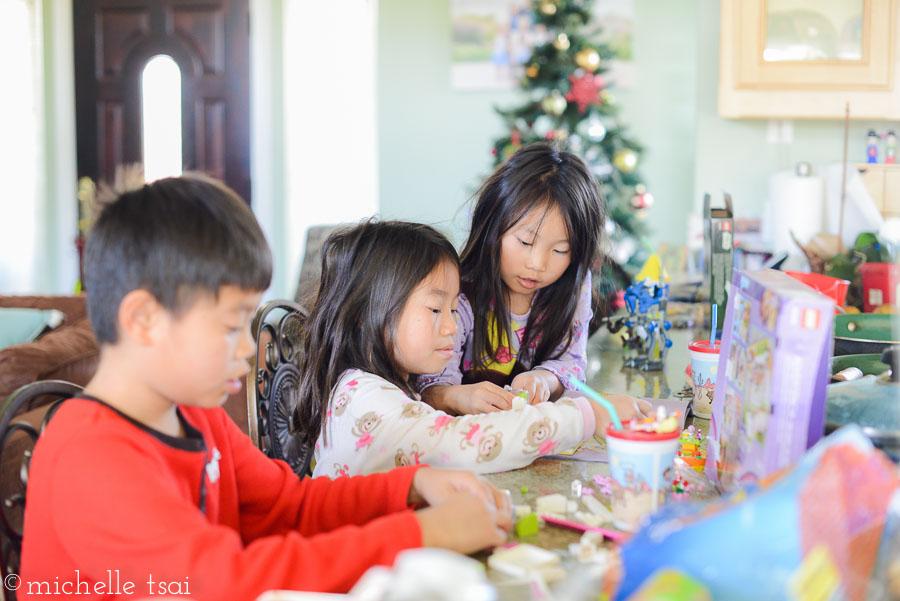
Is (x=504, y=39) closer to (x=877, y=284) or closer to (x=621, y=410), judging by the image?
(x=877, y=284)

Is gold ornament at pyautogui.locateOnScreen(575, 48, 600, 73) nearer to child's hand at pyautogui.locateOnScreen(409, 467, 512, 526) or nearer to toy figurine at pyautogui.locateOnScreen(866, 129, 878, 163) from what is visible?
toy figurine at pyautogui.locateOnScreen(866, 129, 878, 163)

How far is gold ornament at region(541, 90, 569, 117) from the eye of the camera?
464cm

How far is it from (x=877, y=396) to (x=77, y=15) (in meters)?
5.49

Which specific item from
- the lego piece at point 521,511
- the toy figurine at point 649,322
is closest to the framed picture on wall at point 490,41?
the toy figurine at point 649,322

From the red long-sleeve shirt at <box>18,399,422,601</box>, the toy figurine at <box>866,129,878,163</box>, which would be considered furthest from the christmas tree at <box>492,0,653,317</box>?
the red long-sleeve shirt at <box>18,399,422,601</box>

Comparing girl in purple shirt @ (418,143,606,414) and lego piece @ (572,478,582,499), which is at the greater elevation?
girl in purple shirt @ (418,143,606,414)

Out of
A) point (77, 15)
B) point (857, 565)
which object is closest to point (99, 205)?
point (857, 565)

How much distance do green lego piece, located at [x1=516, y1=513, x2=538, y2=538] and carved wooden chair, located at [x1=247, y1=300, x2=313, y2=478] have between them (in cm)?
68

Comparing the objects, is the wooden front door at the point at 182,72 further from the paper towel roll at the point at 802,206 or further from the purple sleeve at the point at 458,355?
the purple sleeve at the point at 458,355

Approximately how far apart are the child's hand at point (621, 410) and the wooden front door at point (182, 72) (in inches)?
169

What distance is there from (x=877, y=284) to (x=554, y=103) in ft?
9.25

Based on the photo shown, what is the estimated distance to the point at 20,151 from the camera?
17.7ft

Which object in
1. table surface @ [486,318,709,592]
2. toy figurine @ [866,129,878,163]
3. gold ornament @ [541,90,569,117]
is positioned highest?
gold ornament @ [541,90,569,117]

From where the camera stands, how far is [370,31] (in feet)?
17.3
